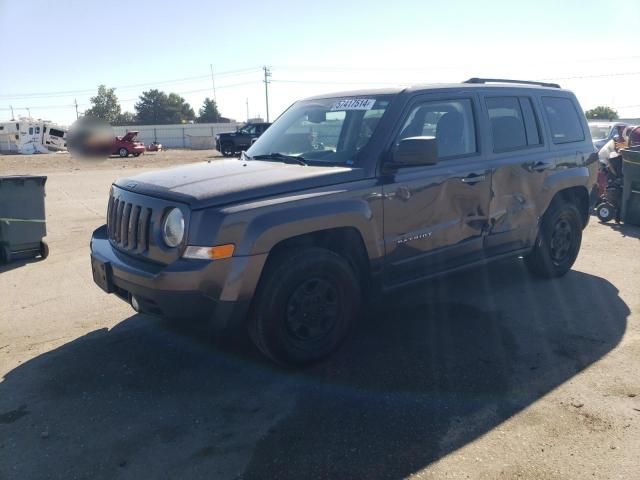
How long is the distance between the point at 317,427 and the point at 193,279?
1140 mm

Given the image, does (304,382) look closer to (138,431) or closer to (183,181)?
(138,431)

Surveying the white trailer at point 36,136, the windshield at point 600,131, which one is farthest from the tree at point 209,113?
the windshield at point 600,131

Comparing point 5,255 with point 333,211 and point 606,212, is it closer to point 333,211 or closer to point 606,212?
point 333,211

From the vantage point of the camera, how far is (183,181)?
3771 mm

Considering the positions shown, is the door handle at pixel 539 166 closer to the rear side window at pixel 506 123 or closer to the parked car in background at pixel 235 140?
the rear side window at pixel 506 123

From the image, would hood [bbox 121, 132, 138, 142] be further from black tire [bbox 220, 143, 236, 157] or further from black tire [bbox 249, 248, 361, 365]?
black tire [bbox 249, 248, 361, 365]

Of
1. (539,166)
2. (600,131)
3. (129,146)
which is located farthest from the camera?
(129,146)

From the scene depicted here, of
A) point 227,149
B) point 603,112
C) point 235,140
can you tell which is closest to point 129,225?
point 235,140

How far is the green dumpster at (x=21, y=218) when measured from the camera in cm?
666

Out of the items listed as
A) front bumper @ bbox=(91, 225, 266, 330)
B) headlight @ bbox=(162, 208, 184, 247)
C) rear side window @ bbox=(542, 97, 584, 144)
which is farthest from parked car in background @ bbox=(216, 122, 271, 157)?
front bumper @ bbox=(91, 225, 266, 330)

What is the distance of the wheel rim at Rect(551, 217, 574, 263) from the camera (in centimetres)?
573

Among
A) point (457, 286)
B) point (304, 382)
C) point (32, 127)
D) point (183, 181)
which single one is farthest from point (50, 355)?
point (32, 127)

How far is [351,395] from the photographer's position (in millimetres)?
3490

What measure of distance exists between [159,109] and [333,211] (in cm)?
7946
